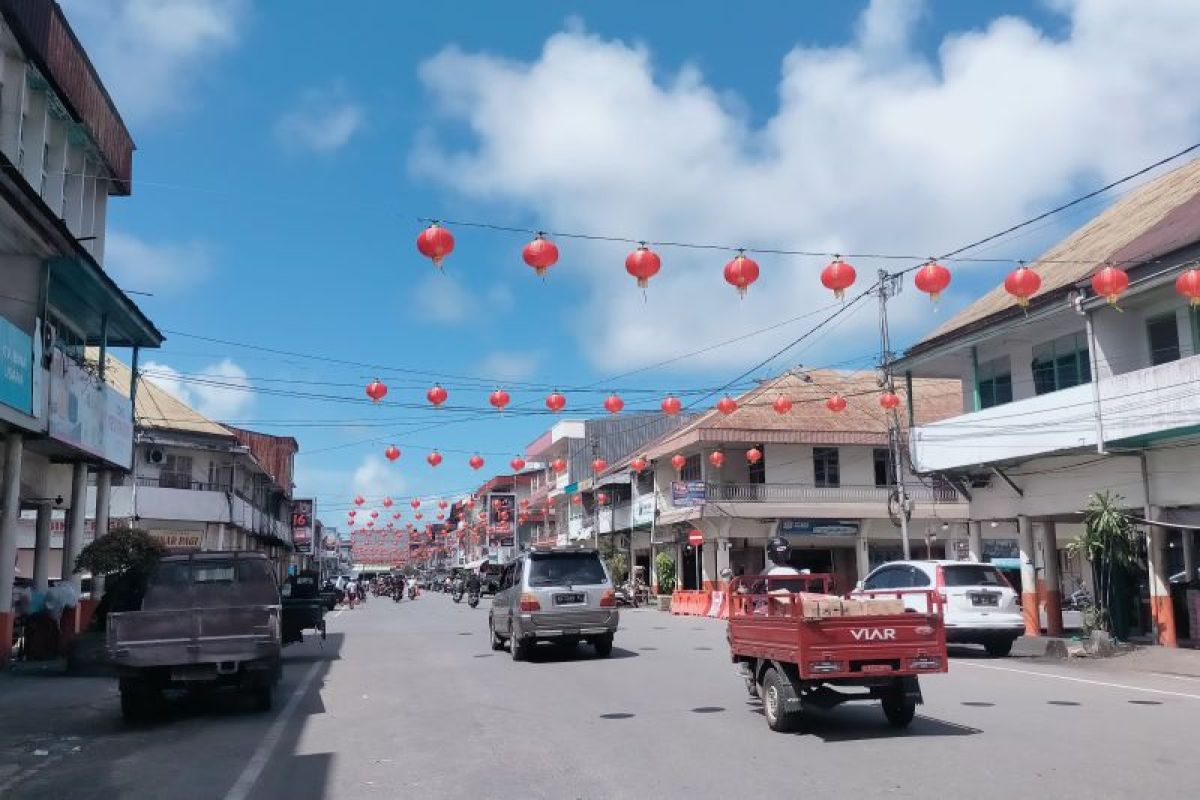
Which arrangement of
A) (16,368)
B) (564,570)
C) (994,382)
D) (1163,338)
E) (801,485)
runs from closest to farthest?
1. (16,368)
2. (564,570)
3. (1163,338)
4. (994,382)
5. (801,485)

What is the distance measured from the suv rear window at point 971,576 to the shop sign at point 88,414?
16.3 meters

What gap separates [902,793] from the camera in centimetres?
729

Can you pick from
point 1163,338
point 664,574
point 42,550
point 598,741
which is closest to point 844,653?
point 598,741

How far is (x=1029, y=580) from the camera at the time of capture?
2495 centimetres

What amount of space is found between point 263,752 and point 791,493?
33262mm

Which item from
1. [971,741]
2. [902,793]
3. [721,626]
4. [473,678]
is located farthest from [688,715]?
[721,626]

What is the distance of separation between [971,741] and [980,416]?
16.4 metres

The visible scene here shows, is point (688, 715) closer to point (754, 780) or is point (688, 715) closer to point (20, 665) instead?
point (754, 780)

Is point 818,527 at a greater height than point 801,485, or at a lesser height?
lesser

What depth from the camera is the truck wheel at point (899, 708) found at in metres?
10.1

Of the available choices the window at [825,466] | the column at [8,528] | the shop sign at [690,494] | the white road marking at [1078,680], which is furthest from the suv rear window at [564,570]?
the window at [825,466]

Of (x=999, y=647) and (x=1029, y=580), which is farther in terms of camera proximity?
(x=1029, y=580)

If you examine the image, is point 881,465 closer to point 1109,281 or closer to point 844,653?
point 1109,281

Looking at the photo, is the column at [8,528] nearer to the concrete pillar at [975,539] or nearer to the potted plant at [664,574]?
the concrete pillar at [975,539]
